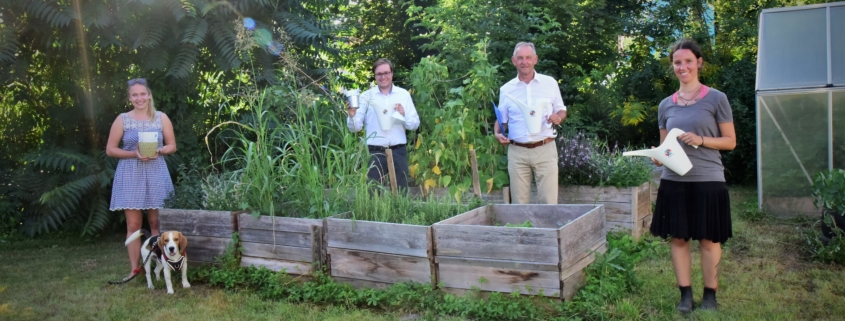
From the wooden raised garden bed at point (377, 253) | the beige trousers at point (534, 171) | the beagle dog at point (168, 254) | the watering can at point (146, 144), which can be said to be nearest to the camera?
the wooden raised garden bed at point (377, 253)

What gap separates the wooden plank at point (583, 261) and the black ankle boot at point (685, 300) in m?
0.53

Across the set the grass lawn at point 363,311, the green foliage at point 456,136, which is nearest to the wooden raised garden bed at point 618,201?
the grass lawn at point 363,311

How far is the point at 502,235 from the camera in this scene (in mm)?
3691

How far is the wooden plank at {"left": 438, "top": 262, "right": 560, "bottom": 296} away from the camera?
358 centimetres

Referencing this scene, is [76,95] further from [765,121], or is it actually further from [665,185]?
[765,121]

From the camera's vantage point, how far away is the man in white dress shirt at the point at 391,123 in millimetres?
5332

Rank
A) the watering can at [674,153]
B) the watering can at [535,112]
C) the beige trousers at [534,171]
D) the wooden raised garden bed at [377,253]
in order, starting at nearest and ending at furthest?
the watering can at [674,153] < the wooden raised garden bed at [377,253] < the watering can at [535,112] < the beige trousers at [534,171]

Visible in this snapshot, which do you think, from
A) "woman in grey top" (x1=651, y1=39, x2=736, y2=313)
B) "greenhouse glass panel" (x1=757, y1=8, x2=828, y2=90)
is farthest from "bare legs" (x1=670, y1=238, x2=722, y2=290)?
"greenhouse glass panel" (x1=757, y1=8, x2=828, y2=90)

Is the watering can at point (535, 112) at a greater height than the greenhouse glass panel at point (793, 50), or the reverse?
the greenhouse glass panel at point (793, 50)

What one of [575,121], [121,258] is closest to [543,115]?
[575,121]

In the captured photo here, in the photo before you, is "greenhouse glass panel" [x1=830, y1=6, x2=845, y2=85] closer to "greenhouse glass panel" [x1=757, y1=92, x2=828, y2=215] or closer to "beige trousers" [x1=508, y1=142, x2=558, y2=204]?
"greenhouse glass panel" [x1=757, y1=92, x2=828, y2=215]

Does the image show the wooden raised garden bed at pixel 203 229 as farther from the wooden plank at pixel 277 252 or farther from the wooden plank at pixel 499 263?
the wooden plank at pixel 499 263

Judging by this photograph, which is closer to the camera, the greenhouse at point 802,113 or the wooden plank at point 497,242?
the wooden plank at point 497,242

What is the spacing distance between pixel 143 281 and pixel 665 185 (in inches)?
148
